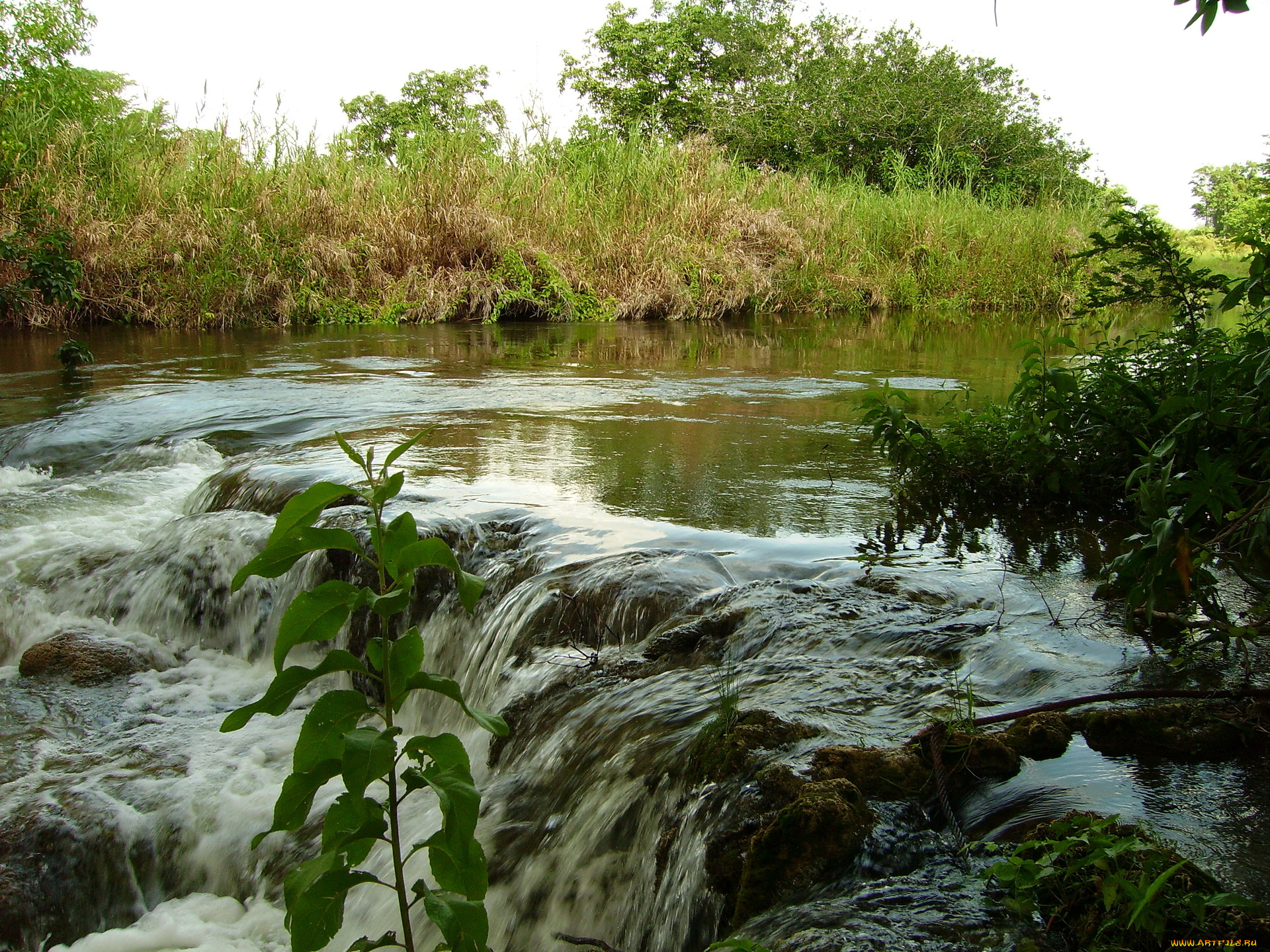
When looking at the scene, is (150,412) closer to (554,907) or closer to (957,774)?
(554,907)

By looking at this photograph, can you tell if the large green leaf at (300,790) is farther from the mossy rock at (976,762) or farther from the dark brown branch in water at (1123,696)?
the dark brown branch in water at (1123,696)

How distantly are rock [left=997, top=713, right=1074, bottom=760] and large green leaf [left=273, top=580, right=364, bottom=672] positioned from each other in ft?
4.05

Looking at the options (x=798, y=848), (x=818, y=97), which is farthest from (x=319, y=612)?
(x=818, y=97)

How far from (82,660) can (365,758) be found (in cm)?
296

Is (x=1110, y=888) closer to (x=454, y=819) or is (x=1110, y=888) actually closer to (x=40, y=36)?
(x=454, y=819)

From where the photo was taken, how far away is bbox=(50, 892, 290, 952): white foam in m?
2.31

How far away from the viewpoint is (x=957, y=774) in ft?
5.65

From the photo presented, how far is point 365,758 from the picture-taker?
1.23 m

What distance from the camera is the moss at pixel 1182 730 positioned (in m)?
1.76

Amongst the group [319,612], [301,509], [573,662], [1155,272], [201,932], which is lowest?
[201,932]

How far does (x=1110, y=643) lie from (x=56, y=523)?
15.3ft

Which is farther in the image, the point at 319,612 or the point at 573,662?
the point at 573,662

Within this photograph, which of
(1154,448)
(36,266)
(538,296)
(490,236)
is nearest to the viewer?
(1154,448)

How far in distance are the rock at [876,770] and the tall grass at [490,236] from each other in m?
10.8
